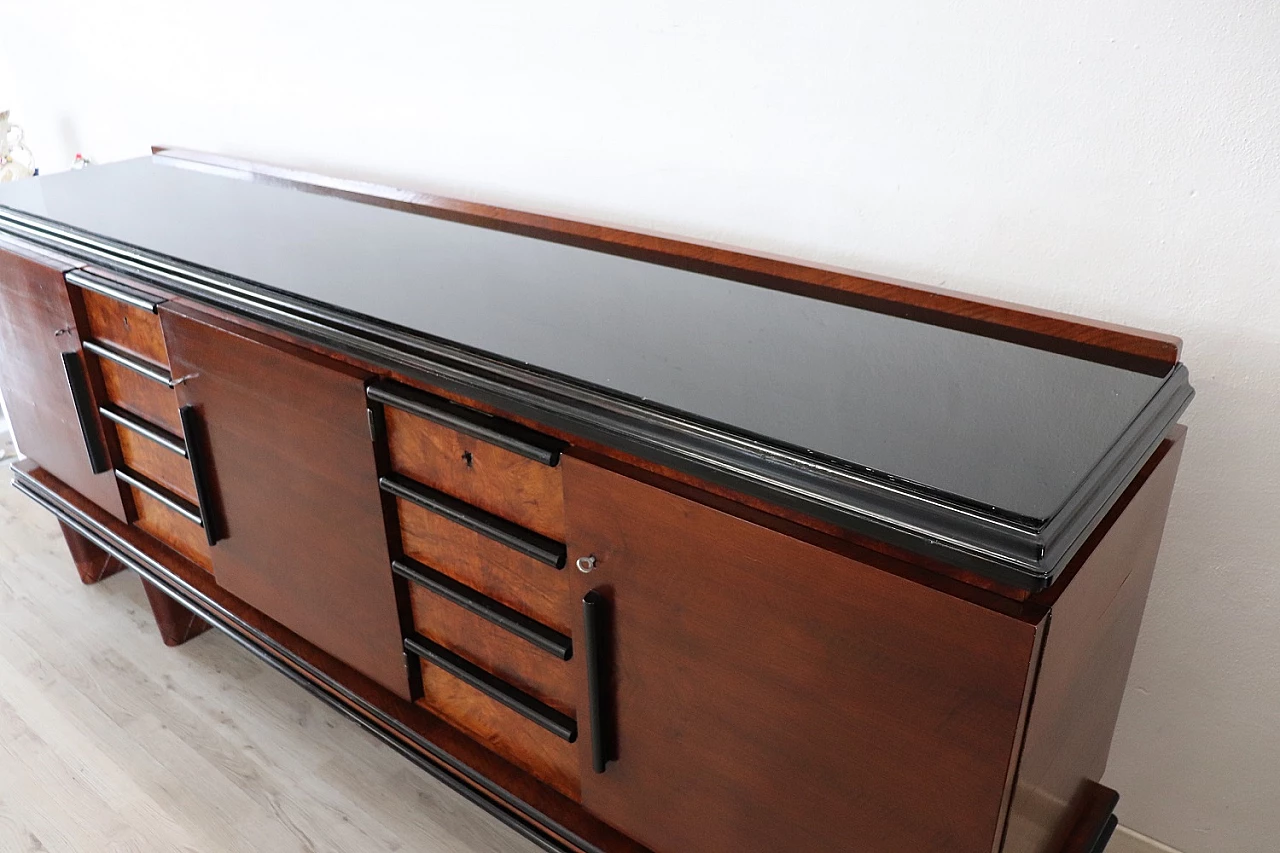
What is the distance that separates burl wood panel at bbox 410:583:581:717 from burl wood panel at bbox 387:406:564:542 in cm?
13

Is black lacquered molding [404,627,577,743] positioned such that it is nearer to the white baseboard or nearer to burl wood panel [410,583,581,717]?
burl wood panel [410,583,581,717]

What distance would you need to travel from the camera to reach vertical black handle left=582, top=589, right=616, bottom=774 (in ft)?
2.67

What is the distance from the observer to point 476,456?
896mm

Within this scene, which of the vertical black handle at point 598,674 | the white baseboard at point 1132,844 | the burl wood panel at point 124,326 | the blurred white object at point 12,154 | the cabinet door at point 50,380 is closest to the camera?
the vertical black handle at point 598,674

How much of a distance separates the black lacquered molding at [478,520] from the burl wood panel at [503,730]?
0.21 meters

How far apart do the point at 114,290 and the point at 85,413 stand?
279 millimetres

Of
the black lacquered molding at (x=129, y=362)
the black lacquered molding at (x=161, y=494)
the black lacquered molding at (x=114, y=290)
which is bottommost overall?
the black lacquered molding at (x=161, y=494)

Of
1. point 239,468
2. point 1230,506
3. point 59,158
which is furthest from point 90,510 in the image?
point 1230,506

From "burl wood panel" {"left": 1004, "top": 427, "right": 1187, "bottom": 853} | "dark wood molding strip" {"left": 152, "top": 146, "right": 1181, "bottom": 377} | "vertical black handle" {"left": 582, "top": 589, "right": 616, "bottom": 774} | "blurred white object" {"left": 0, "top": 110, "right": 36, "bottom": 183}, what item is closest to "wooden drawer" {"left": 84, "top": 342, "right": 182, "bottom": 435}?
"dark wood molding strip" {"left": 152, "top": 146, "right": 1181, "bottom": 377}

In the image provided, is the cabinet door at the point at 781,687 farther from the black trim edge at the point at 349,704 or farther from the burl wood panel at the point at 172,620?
the burl wood panel at the point at 172,620

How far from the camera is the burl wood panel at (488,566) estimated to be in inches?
35.0

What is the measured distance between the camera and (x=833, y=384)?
783 millimetres

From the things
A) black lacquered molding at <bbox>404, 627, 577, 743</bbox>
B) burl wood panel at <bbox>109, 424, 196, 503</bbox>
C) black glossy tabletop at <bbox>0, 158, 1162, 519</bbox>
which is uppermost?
black glossy tabletop at <bbox>0, 158, 1162, 519</bbox>

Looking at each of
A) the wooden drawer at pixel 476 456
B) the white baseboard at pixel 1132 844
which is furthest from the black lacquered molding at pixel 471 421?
the white baseboard at pixel 1132 844
